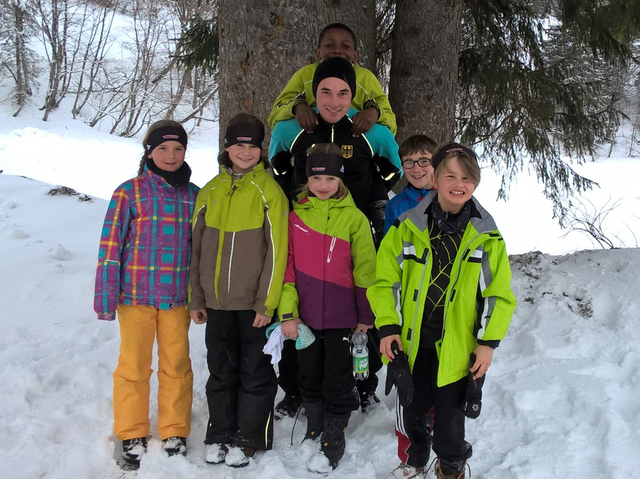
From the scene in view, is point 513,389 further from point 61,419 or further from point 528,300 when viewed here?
point 61,419

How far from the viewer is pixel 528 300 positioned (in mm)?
4168

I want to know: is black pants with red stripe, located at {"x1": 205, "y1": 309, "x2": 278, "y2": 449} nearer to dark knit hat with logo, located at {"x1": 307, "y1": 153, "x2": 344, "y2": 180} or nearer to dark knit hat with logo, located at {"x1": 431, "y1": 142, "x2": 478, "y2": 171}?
dark knit hat with logo, located at {"x1": 307, "y1": 153, "x2": 344, "y2": 180}

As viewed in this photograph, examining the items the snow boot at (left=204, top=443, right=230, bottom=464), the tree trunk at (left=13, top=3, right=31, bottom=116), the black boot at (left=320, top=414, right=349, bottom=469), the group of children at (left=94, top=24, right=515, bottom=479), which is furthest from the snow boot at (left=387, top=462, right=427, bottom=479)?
the tree trunk at (left=13, top=3, right=31, bottom=116)

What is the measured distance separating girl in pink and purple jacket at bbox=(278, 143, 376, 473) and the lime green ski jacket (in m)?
0.34

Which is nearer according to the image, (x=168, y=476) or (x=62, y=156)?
(x=168, y=476)

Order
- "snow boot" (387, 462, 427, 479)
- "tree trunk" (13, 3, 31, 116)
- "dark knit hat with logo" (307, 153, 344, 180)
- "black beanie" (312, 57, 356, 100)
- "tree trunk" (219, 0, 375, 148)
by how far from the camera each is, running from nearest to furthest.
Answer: "snow boot" (387, 462, 427, 479), "dark knit hat with logo" (307, 153, 344, 180), "black beanie" (312, 57, 356, 100), "tree trunk" (219, 0, 375, 148), "tree trunk" (13, 3, 31, 116)

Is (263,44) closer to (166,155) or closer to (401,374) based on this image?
(166,155)

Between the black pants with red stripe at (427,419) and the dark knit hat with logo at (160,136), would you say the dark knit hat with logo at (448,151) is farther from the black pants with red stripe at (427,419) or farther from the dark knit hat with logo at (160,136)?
the dark knit hat with logo at (160,136)

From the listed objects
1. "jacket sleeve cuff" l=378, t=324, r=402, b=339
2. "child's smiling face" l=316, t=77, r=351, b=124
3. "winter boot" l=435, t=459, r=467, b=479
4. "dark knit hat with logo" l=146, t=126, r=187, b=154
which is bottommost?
"winter boot" l=435, t=459, r=467, b=479

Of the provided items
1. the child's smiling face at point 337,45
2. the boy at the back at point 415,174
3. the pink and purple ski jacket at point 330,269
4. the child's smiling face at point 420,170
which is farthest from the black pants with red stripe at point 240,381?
the child's smiling face at point 337,45

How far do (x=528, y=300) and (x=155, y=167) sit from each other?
3.08 metres

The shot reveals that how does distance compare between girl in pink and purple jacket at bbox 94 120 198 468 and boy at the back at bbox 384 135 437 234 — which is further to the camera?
boy at the back at bbox 384 135 437 234

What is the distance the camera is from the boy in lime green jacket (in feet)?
7.55

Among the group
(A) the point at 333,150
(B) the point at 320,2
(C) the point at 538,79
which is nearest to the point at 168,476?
(A) the point at 333,150
